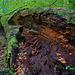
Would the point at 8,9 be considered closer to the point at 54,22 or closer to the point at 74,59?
the point at 54,22

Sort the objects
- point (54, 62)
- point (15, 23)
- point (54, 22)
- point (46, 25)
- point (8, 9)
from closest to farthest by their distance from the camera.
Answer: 1. point (54, 62)
2. point (54, 22)
3. point (46, 25)
4. point (15, 23)
5. point (8, 9)

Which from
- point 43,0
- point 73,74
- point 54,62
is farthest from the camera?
point 43,0

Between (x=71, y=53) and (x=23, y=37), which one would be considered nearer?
(x=71, y=53)

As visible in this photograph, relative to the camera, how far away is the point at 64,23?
3.63 metres

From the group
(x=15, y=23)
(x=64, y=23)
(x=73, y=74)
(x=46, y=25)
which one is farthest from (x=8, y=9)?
(x=73, y=74)

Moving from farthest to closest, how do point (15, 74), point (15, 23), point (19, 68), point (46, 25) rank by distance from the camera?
point (15, 23)
point (46, 25)
point (19, 68)
point (15, 74)

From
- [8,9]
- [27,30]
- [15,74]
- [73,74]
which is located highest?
[8,9]

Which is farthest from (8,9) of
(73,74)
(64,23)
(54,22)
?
(73,74)

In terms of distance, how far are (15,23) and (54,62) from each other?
5.94m

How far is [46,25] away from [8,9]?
682 centimetres

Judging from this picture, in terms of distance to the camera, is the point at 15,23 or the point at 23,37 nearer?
the point at 23,37

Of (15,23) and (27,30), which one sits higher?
(15,23)

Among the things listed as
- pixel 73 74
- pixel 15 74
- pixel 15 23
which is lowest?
pixel 15 74

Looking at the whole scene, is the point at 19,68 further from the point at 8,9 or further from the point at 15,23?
the point at 8,9
